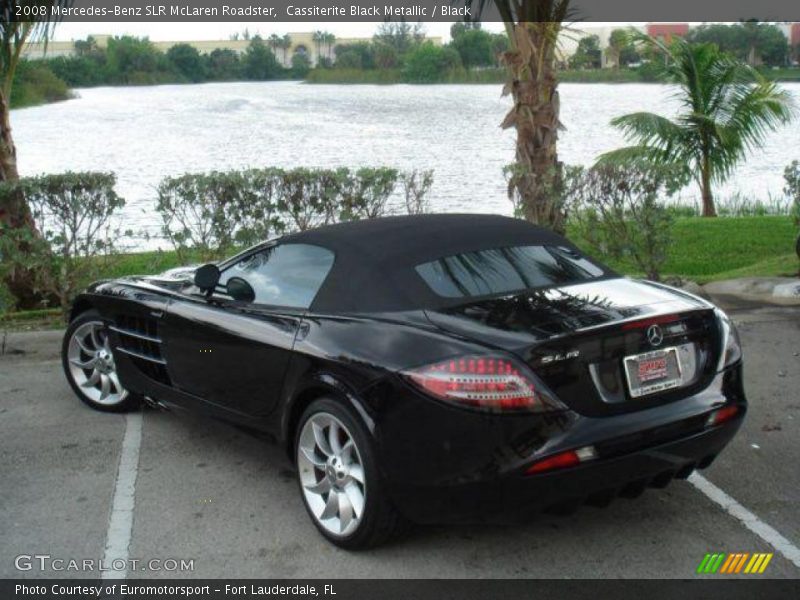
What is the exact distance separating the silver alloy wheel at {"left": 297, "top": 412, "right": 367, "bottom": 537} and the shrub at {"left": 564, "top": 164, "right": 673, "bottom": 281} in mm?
5400

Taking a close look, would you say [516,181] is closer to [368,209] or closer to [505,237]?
[368,209]

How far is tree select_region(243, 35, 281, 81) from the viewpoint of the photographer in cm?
2739

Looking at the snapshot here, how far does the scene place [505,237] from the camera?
5.03m

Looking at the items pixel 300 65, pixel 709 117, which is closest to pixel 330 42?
pixel 300 65

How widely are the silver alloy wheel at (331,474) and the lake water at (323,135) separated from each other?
6.22 m

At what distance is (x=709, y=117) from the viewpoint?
59.3 feet

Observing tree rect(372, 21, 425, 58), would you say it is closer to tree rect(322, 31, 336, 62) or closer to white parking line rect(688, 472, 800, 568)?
tree rect(322, 31, 336, 62)

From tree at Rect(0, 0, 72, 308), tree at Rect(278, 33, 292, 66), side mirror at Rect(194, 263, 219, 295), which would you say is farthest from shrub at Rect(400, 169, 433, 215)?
tree at Rect(278, 33, 292, 66)

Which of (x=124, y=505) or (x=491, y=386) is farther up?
(x=491, y=386)

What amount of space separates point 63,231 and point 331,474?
5.65 meters

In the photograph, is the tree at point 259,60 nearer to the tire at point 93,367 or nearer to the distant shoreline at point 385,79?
the distant shoreline at point 385,79

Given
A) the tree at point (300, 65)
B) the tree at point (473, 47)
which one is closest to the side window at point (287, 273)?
the tree at point (473, 47)

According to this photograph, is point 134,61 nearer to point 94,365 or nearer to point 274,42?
point 274,42

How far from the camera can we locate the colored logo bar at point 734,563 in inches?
161
